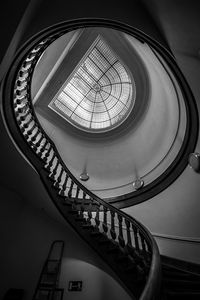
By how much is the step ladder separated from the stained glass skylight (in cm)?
447

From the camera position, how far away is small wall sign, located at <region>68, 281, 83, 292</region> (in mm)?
4315

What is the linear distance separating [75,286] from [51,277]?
1.72ft

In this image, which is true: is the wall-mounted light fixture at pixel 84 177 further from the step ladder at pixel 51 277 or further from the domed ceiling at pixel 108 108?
the step ladder at pixel 51 277

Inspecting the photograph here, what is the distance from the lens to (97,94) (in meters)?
8.33

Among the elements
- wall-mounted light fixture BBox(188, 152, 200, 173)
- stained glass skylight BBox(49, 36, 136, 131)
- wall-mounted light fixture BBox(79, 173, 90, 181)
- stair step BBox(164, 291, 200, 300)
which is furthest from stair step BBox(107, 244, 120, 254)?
stained glass skylight BBox(49, 36, 136, 131)

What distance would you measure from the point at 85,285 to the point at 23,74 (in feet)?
14.4

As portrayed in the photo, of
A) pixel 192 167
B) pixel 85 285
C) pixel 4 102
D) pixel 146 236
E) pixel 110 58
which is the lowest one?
pixel 85 285

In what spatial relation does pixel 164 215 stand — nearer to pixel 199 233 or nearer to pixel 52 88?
pixel 199 233

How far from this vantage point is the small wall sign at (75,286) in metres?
4.31

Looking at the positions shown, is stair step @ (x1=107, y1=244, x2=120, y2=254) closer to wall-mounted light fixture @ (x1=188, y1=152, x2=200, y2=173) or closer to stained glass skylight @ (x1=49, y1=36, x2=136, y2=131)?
wall-mounted light fixture @ (x1=188, y1=152, x2=200, y2=173)

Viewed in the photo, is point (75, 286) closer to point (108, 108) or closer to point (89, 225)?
point (89, 225)

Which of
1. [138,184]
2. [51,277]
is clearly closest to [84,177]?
[138,184]

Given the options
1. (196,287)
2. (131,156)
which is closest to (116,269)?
(196,287)

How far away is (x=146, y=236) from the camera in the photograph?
127 inches
